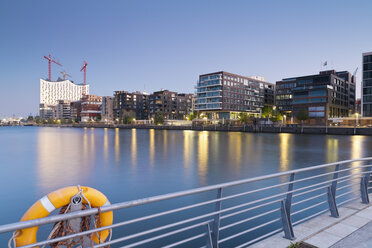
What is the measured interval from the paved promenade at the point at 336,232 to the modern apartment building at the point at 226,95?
12475 cm

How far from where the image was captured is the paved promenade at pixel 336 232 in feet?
17.2

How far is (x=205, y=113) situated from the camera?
13950 cm

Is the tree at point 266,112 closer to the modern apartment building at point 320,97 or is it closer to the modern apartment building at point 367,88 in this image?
the modern apartment building at point 320,97

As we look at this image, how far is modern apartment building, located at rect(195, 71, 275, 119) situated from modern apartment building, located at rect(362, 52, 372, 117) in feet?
184

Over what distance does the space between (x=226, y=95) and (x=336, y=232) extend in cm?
12875

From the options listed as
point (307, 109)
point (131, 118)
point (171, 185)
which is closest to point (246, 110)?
point (307, 109)

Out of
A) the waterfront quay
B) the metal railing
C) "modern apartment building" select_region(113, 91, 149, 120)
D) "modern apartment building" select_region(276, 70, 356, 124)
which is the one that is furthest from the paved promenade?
"modern apartment building" select_region(113, 91, 149, 120)

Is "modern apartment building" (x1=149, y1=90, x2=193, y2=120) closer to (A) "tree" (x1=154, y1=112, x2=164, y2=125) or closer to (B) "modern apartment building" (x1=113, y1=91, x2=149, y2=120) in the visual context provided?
(A) "tree" (x1=154, y1=112, x2=164, y2=125)

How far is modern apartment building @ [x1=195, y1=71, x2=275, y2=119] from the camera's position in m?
131

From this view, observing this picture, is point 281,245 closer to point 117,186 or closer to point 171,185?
point 171,185

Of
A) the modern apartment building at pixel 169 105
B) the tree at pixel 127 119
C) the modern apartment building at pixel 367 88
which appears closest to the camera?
the modern apartment building at pixel 367 88

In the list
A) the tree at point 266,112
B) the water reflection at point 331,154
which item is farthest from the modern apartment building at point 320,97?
the water reflection at point 331,154

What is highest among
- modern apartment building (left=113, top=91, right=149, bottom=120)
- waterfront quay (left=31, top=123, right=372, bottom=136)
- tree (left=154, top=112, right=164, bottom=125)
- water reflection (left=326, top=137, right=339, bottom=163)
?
modern apartment building (left=113, top=91, right=149, bottom=120)

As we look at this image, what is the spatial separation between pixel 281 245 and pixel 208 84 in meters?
133
